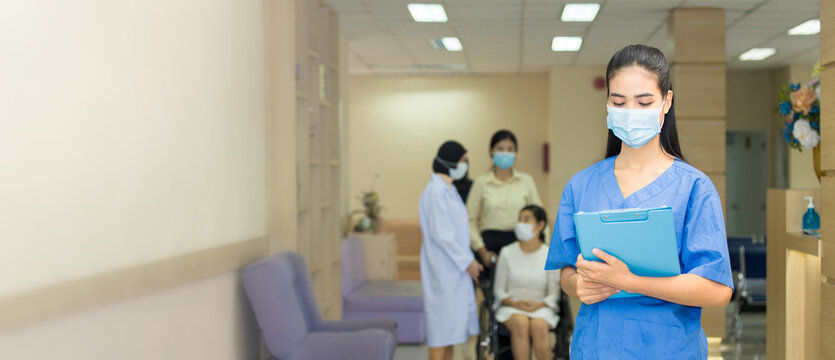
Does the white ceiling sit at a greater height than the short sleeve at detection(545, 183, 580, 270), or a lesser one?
greater

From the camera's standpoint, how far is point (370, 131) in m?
12.1

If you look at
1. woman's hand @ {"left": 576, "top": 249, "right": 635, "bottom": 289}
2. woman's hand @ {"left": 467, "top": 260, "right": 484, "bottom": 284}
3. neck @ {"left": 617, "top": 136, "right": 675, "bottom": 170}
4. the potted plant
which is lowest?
woman's hand @ {"left": 467, "top": 260, "right": 484, "bottom": 284}

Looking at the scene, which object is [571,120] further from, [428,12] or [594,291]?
[594,291]

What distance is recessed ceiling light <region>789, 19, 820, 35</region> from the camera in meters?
7.57

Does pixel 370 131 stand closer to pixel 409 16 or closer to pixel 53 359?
pixel 409 16

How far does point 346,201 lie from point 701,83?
369 centimetres

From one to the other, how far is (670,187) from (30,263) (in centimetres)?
177

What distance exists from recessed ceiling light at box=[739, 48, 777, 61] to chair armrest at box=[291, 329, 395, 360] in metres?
7.13

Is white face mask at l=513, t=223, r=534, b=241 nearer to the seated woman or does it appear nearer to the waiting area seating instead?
the seated woman

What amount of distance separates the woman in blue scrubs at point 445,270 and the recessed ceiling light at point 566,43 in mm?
4149

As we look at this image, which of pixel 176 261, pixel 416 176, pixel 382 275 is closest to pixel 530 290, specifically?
A: pixel 176 261

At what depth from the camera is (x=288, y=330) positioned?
3920 mm

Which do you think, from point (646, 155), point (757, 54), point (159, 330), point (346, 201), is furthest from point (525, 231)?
point (757, 54)

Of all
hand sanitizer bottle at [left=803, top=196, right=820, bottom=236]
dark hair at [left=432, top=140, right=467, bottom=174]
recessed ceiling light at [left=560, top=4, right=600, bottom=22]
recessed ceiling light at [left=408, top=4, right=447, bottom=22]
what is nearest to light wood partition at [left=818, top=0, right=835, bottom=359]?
hand sanitizer bottle at [left=803, top=196, right=820, bottom=236]
